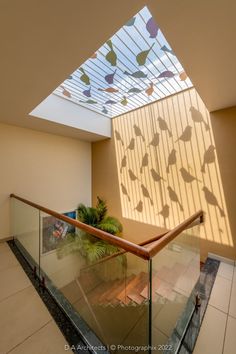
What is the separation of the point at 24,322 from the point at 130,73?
364 cm

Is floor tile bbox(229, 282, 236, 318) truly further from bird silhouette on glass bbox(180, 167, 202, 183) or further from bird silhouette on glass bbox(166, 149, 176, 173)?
bird silhouette on glass bbox(166, 149, 176, 173)

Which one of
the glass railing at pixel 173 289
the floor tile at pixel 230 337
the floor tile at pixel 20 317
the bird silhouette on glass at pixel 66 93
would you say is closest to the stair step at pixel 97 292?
the floor tile at pixel 20 317

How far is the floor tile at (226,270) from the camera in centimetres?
237

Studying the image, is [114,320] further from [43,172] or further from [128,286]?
[43,172]

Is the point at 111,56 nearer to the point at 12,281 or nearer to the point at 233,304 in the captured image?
the point at 12,281

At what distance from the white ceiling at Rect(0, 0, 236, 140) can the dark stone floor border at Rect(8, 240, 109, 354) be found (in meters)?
2.53

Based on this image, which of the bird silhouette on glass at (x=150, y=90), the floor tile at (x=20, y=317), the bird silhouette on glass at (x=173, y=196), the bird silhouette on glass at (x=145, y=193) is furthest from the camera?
the bird silhouette on glass at (x=145, y=193)

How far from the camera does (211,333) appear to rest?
1492mm

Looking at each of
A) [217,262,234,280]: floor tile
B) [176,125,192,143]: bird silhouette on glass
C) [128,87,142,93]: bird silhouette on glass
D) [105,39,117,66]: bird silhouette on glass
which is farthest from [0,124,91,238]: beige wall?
[217,262,234,280]: floor tile

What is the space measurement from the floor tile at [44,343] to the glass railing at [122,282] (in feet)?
0.58

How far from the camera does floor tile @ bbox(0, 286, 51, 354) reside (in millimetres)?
1398

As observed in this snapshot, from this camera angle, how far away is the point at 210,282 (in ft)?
7.26

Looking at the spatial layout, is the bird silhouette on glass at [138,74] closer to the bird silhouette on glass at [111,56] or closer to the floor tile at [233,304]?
the bird silhouette on glass at [111,56]

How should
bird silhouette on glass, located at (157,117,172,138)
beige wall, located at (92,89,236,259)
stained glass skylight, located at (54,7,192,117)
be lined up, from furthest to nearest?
bird silhouette on glass, located at (157,117,172,138), beige wall, located at (92,89,236,259), stained glass skylight, located at (54,7,192,117)
